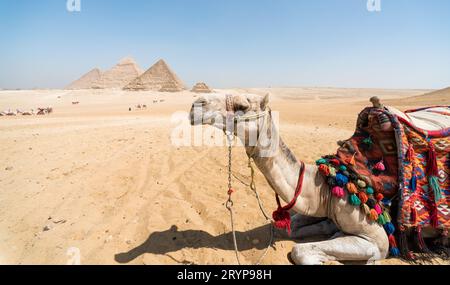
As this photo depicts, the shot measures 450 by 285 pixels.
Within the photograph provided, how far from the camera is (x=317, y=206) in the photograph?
8.63ft

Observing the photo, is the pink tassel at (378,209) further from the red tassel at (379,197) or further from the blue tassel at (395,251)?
the blue tassel at (395,251)

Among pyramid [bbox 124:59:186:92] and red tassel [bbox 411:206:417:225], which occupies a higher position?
pyramid [bbox 124:59:186:92]

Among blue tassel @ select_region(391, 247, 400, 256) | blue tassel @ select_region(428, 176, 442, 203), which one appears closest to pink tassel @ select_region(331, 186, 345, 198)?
blue tassel @ select_region(391, 247, 400, 256)

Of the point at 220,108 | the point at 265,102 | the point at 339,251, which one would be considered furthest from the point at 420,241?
the point at 220,108

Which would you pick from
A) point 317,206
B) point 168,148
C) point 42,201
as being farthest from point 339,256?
point 168,148

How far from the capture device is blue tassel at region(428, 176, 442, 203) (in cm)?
255

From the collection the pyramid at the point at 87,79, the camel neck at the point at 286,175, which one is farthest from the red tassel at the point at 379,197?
the pyramid at the point at 87,79

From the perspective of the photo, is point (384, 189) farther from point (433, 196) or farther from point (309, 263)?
point (309, 263)

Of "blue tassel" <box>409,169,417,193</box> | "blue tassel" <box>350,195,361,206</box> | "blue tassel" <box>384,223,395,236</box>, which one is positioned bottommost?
"blue tassel" <box>384,223,395,236</box>

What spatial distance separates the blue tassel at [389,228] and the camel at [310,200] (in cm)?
8

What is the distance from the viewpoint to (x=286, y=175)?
99.6 inches

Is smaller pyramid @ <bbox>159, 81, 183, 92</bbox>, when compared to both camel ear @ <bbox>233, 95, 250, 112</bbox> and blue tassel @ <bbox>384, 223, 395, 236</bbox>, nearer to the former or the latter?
camel ear @ <bbox>233, 95, 250, 112</bbox>

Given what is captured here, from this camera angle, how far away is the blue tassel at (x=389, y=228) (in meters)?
2.59

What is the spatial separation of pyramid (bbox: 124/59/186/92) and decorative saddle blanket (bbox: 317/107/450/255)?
73.5m
